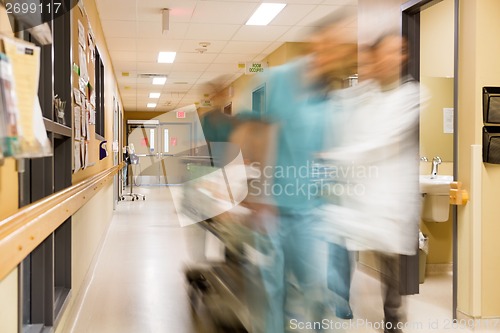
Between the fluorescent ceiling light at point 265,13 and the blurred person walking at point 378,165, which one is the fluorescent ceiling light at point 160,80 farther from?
the blurred person walking at point 378,165

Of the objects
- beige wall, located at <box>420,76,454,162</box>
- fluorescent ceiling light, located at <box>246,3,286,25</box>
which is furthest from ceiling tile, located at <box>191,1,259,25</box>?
beige wall, located at <box>420,76,454,162</box>

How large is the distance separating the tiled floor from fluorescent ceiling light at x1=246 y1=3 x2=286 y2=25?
10.2 feet

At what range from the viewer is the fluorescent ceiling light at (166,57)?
9.74 metres

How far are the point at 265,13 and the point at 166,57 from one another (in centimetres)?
369

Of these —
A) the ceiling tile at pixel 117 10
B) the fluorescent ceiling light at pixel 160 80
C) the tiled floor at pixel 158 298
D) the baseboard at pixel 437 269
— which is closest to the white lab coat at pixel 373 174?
the tiled floor at pixel 158 298

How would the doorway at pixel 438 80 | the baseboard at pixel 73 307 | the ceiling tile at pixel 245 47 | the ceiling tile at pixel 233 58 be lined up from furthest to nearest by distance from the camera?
the ceiling tile at pixel 233 58 < the ceiling tile at pixel 245 47 < the doorway at pixel 438 80 < the baseboard at pixel 73 307

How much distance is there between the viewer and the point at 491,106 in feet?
12.1

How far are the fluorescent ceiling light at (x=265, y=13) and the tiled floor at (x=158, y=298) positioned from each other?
3111 millimetres

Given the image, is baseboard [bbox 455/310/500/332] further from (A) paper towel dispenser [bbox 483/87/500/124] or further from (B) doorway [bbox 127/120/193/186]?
(B) doorway [bbox 127/120/193/186]

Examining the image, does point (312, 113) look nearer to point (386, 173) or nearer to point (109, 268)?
point (386, 173)

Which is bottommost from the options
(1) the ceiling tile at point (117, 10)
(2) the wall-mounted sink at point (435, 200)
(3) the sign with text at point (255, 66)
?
(2) the wall-mounted sink at point (435, 200)

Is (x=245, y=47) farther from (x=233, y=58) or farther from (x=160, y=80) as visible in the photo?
(x=160, y=80)

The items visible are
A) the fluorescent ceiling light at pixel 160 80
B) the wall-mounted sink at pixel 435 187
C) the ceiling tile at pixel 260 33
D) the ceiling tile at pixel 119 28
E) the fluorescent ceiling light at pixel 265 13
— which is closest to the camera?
the wall-mounted sink at pixel 435 187

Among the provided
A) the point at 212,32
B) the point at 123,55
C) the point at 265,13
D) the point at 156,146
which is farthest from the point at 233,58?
the point at 156,146
